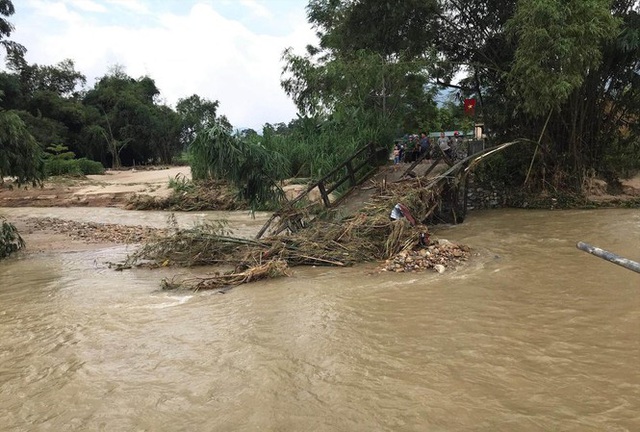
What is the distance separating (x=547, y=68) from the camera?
11984mm

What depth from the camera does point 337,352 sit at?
485cm

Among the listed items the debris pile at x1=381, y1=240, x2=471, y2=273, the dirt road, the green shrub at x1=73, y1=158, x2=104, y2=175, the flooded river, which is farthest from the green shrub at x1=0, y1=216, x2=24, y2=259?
the green shrub at x1=73, y1=158, x2=104, y2=175

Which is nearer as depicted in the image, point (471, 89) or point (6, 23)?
point (471, 89)

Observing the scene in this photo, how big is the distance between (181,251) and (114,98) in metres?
43.5

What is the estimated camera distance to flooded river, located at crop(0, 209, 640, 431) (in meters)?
3.63

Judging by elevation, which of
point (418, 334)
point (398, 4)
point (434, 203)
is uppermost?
point (398, 4)

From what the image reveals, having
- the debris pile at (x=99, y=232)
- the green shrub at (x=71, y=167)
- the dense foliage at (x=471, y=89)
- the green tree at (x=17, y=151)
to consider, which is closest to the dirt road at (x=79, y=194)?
the green shrub at (x=71, y=167)

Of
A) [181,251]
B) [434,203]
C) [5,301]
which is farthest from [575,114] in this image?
[5,301]

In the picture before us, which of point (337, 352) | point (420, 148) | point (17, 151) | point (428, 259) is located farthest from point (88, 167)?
point (337, 352)

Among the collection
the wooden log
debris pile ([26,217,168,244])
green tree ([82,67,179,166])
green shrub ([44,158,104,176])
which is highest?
green tree ([82,67,179,166])

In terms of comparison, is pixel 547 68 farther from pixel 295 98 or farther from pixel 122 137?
pixel 122 137

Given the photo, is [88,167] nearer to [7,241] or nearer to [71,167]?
[71,167]

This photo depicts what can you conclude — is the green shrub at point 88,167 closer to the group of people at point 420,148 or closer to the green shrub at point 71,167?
the green shrub at point 71,167

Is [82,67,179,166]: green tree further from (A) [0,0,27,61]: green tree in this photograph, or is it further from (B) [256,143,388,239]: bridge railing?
(B) [256,143,388,239]: bridge railing
